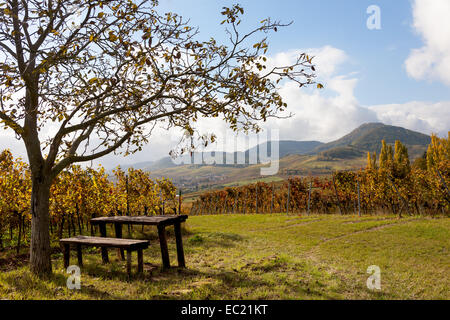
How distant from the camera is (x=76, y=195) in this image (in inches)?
442

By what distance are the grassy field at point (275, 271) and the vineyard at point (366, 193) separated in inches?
265

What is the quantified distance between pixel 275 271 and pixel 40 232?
555 cm

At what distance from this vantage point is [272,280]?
225 inches

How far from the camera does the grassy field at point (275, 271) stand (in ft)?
16.7

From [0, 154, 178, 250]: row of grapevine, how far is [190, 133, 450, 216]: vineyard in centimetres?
1145

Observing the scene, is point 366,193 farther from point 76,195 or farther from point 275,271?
point 76,195

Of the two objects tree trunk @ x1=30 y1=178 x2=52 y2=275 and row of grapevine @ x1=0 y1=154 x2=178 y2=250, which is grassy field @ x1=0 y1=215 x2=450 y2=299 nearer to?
tree trunk @ x1=30 y1=178 x2=52 y2=275

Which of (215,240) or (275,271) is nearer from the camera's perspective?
(275,271)

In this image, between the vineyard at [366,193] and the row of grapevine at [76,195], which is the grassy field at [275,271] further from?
the vineyard at [366,193]

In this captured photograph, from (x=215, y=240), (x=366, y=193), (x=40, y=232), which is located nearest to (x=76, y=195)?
(x=40, y=232)

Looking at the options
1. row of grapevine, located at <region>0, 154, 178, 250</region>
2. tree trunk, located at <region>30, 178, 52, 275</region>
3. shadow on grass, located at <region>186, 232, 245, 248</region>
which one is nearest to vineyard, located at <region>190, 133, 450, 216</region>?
shadow on grass, located at <region>186, 232, 245, 248</region>

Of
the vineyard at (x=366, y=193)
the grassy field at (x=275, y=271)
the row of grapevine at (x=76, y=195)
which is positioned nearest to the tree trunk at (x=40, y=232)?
the grassy field at (x=275, y=271)

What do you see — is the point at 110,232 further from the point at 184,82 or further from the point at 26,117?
the point at 184,82
